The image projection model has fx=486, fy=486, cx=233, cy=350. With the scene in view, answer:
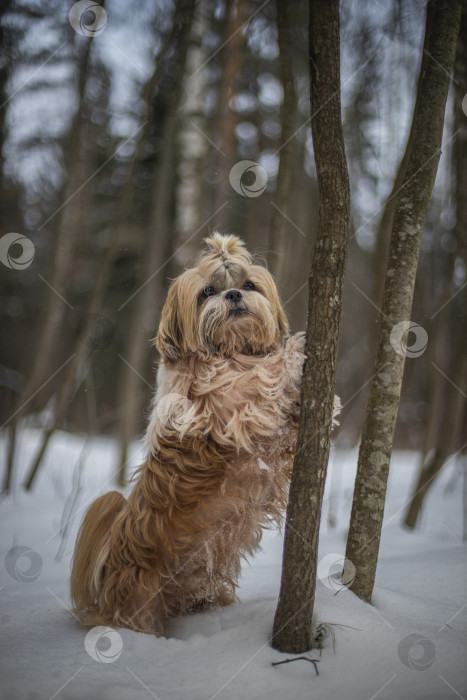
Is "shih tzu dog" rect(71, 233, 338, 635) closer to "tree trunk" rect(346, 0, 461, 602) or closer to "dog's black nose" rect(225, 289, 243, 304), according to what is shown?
"dog's black nose" rect(225, 289, 243, 304)

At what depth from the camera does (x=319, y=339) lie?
2061 millimetres

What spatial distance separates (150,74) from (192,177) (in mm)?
1319

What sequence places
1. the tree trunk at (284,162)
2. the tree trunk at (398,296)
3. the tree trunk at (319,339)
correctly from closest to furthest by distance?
the tree trunk at (319,339) → the tree trunk at (398,296) → the tree trunk at (284,162)

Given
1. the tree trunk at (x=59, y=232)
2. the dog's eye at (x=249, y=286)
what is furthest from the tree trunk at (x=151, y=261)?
the dog's eye at (x=249, y=286)

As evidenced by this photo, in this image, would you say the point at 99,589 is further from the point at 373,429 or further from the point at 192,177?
the point at 192,177

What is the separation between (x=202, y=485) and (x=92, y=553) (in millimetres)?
817

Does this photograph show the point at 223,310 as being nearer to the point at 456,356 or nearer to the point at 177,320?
the point at 177,320

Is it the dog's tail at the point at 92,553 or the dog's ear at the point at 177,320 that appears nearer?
the dog's tail at the point at 92,553

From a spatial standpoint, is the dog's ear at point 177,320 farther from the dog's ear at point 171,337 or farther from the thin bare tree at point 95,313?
the thin bare tree at point 95,313

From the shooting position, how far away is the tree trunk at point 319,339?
2.03m

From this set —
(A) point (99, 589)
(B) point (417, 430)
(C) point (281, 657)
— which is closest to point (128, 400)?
(A) point (99, 589)

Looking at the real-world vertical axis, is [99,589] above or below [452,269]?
below

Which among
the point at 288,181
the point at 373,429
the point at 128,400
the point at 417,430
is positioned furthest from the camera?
the point at 417,430

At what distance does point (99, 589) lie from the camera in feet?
8.87
